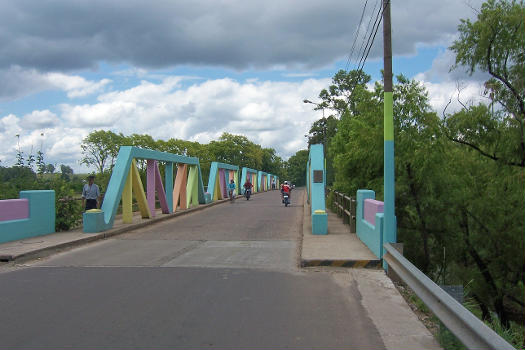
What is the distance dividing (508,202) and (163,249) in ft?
38.0

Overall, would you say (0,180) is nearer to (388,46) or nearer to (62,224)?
(62,224)

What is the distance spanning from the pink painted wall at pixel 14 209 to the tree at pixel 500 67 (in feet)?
41.9

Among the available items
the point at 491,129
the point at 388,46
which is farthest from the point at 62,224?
the point at 491,129

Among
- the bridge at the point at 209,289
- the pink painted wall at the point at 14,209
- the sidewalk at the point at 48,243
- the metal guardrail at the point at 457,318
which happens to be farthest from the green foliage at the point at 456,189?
the pink painted wall at the point at 14,209

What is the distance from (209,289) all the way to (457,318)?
3727 millimetres

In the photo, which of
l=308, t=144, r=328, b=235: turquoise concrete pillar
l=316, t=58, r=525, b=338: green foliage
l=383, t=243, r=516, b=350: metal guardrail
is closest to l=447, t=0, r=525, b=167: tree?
l=316, t=58, r=525, b=338: green foliage

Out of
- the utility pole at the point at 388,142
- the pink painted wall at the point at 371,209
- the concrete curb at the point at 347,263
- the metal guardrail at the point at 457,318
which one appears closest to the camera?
the metal guardrail at the point at 457,318

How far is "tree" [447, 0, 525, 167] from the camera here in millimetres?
13727

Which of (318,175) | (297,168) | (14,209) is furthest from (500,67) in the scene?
(297,168)

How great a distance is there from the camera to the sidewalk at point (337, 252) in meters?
8.64

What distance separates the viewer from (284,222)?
57.3ft

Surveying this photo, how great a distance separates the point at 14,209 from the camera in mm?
11555

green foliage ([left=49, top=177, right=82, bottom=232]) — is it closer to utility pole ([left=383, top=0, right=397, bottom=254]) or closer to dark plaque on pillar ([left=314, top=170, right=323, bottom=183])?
dark plaque on pillar ([left=314, top=170, right=323, bottom=183])

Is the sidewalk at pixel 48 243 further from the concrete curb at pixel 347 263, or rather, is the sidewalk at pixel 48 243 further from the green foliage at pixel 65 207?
the concrete curb at pixel 347 263
